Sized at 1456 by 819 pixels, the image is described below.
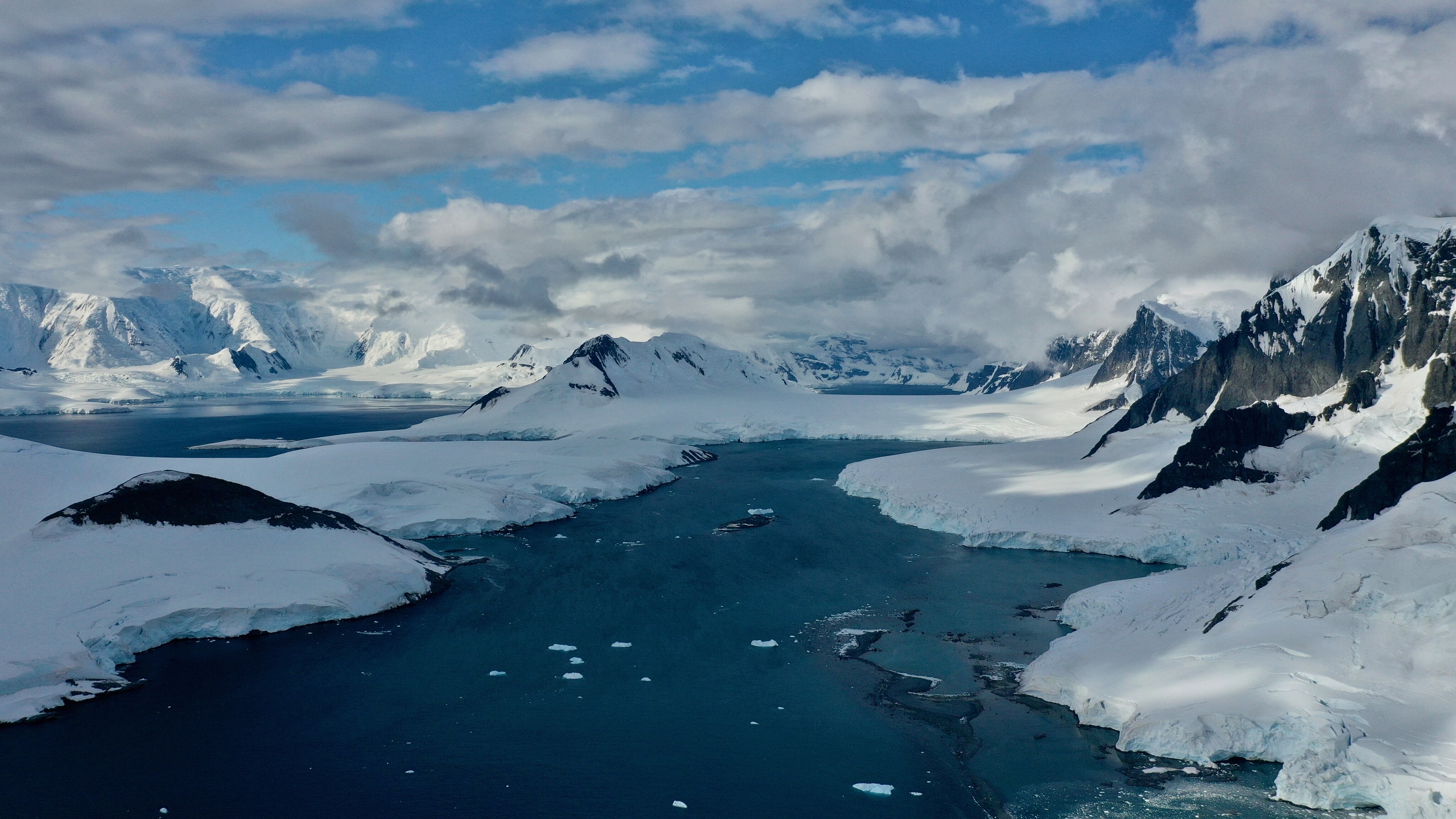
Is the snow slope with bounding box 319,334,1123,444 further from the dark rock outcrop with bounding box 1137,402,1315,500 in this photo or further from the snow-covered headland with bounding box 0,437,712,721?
the dark rock outcrop with bounding box 1137,402,1315,500

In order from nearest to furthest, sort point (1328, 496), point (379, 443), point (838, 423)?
point (1328, 496), point (379, 443), point (838, 423)

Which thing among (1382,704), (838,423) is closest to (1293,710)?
(1382,704)

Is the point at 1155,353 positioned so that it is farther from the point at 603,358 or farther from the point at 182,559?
the point at 182,559

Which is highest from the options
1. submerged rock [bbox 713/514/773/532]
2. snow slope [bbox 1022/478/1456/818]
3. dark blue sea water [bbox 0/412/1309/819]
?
snow slope [bbox 1022/478/1456/818]

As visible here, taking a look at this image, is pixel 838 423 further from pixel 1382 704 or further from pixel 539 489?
pixel 1382 704

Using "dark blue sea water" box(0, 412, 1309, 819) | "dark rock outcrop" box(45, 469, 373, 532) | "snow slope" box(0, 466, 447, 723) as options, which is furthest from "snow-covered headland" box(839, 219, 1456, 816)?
"dark rock outcrop" box(45, 469, 373, 532)

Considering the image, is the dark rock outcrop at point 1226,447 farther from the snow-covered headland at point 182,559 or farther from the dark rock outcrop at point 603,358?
the dark rock outcrop at point 603,358
